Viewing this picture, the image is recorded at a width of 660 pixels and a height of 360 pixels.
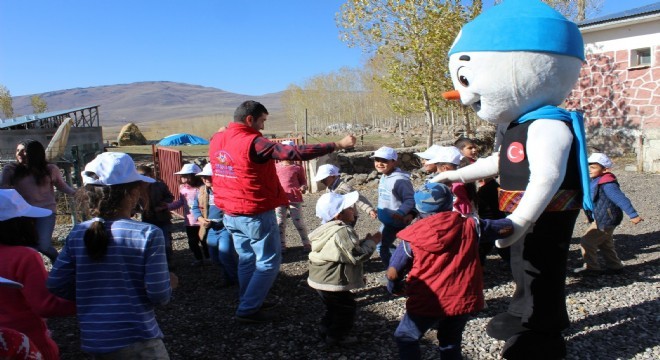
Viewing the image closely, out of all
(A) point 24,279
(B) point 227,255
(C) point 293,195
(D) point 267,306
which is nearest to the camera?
(A) point 24,279

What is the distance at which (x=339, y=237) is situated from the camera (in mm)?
3318

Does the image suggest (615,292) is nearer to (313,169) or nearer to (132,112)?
(313,169)

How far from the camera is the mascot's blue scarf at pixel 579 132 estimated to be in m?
2.70

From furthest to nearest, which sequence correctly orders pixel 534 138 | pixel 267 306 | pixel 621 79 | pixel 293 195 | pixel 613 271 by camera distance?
pixel 621 79 < pixel 293 195 < pixel 613 271 < pixel 267 306 < pixel 534 138

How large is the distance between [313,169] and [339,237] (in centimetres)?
996

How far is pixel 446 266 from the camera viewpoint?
104 inches

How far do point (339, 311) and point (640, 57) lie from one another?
14.1 metres

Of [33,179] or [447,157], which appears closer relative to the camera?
[447,157]

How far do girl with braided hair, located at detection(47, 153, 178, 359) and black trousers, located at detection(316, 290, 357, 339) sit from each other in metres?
1.42

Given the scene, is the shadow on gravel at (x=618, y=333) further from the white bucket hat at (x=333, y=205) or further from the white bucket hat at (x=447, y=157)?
the white bucket hat at (x=333, y=205)

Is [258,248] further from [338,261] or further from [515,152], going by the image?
[515,152]

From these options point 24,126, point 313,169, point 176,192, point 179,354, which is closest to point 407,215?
point 179,354

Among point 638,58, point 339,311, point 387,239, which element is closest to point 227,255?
point 387,239

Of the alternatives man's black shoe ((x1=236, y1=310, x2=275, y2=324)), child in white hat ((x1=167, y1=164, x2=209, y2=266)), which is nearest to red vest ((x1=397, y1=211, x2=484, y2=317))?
man's black shoe ((x1=236, y1=310, x2=275, y2=324))
